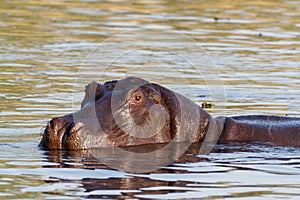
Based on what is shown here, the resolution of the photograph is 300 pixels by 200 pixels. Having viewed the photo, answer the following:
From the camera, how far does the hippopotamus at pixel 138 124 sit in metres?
10.1

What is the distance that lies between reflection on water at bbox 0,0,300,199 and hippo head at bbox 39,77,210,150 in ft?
0.67

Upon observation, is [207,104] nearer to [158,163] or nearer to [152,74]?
[152,74]

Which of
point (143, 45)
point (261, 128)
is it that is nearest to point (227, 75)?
point (143, 45)

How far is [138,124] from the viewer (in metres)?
10.3

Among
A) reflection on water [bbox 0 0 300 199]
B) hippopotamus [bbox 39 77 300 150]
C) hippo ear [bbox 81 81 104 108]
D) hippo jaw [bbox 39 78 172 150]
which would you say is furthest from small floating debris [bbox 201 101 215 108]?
hippo ear [bbox 81 81 104 108]

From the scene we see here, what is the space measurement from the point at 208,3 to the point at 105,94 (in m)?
20.6

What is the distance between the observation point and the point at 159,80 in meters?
16.5

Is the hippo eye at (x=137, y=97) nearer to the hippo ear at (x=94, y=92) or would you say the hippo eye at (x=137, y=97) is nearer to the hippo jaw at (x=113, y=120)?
the hippo jaw at (x=113, y=120)

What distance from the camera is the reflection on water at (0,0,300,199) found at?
8719 mm

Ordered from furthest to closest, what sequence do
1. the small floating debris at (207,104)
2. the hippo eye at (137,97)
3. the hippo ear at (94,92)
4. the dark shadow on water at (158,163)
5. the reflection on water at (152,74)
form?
the small floating debris at (207,104), the hippo ear at (94,92), the hippo eye at (137,97), the reflection on water at (152,74), the dark shadow on water at (158,163)

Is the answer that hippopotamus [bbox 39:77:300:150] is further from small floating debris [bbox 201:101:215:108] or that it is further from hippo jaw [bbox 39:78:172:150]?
small floating debris [bbox 201:101:215:108]

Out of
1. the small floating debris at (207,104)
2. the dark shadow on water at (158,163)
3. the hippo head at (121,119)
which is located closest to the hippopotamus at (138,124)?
the hippo head at (121,119)

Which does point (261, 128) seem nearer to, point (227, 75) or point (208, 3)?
point (227, 75)

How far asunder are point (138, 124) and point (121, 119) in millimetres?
212
